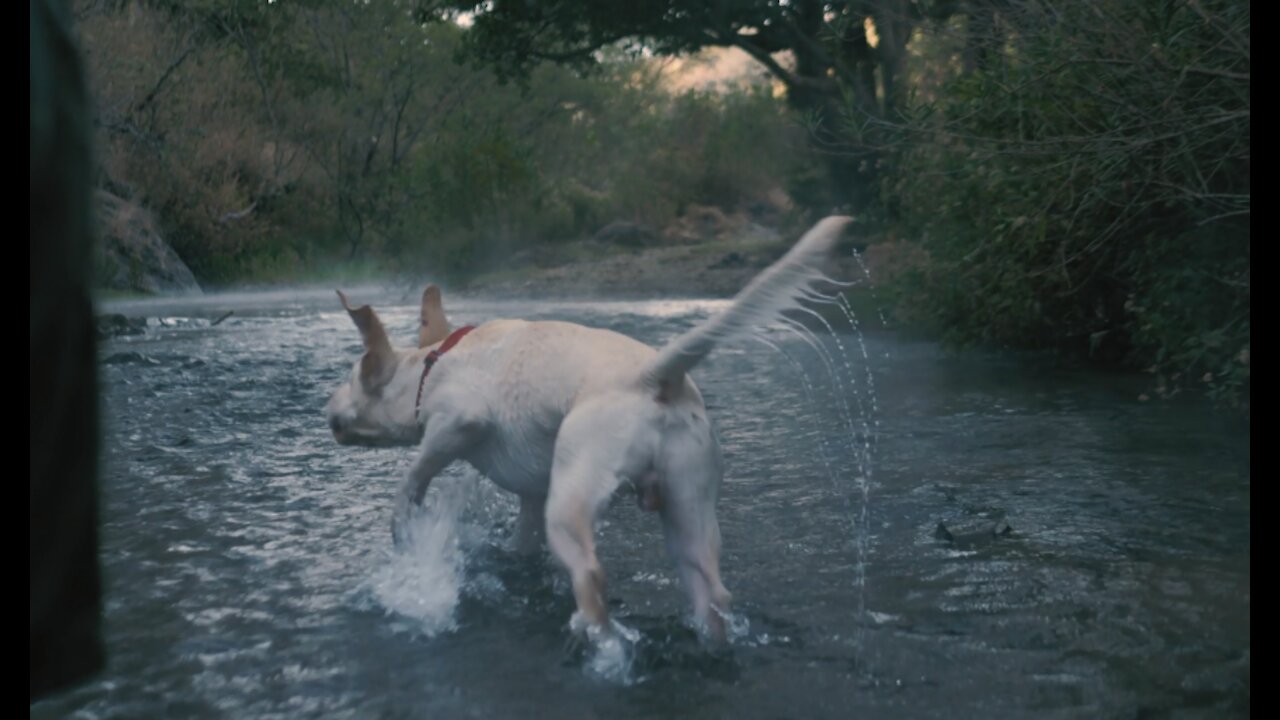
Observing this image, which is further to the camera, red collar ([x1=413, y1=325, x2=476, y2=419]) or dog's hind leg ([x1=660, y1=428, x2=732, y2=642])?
red collar ([x1=413, y1=325, x2=476, y2=419])

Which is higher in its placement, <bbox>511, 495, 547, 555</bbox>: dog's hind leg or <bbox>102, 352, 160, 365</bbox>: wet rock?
<bbox>102, 352, 160, 365</bbox>: wet rock

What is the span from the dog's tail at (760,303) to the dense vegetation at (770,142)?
2.90 meters

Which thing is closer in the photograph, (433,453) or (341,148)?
(433,453)

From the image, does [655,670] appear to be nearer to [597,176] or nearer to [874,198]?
[874,198]

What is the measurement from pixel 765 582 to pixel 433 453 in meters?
1.53

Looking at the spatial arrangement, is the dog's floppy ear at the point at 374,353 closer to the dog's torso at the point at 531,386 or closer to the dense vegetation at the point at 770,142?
the dog's torso at the point at 531,386

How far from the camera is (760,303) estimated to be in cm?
405

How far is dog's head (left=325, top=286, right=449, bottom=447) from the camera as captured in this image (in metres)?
5.44

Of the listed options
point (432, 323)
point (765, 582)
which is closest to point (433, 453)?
point (432, 323)

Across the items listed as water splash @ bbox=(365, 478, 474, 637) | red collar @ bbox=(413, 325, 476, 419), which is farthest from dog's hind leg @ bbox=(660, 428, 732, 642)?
red collar @ bbox=(413, 325, 476, 419)

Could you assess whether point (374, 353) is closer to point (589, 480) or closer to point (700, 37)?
point (589, 480)

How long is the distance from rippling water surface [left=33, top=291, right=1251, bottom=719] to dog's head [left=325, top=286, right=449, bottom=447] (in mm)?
414

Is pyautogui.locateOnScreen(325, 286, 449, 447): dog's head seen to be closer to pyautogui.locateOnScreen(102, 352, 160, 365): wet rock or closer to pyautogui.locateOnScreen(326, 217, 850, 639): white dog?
pyautogui.locateOnScreen(326, 217, 850, 639): white dog

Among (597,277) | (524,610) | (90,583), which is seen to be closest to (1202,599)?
(524,610)
